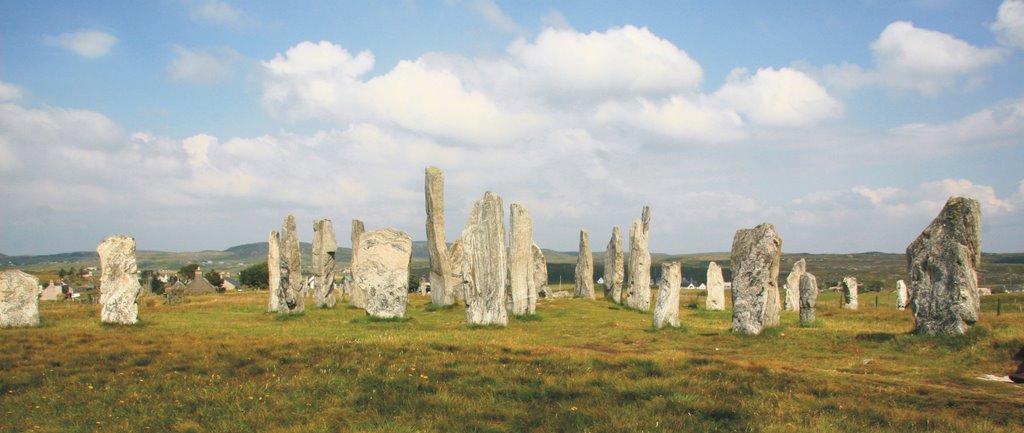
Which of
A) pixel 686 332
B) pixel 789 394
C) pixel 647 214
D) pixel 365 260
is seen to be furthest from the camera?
pixel 647 214

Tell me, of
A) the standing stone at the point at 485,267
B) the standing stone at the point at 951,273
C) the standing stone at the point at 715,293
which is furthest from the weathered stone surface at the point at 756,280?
the standing stone at the point at 715,293

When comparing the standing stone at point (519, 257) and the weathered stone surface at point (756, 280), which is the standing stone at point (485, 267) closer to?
the standing stone at point (519, 257)

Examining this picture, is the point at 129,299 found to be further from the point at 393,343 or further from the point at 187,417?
the point at 187,417

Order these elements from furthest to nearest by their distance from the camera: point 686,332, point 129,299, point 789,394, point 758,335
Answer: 1. point 129,299
2. point 686,332
3. point 758,335
4. point 789,394

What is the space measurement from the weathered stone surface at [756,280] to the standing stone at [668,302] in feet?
7.19

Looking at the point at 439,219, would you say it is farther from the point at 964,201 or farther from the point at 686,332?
the point at 964,201

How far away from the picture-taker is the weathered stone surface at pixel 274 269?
28.2 meters

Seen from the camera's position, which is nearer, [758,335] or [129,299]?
[758,335]

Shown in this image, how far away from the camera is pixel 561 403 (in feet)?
32.9

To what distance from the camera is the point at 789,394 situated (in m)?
10.5

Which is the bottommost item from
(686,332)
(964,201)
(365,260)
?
(686,332)

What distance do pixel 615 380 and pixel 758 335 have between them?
10491mm

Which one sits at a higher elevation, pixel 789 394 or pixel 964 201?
pixel 964 201

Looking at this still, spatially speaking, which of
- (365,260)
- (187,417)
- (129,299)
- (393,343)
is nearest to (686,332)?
(393,343)
